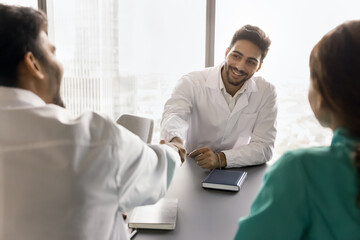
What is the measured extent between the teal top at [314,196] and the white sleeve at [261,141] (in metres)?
1.13

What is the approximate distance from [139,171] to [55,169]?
0.75ft

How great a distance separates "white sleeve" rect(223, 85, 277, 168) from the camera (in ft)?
6.23

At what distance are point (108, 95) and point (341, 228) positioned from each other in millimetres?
Answer: 3225

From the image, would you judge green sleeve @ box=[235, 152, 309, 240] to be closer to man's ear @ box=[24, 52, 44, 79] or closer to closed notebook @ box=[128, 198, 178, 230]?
closed notebook @ box=[128, 198, 178, 230]

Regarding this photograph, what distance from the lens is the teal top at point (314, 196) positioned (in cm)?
69

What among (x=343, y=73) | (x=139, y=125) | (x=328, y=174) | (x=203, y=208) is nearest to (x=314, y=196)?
(x=328, y=174)

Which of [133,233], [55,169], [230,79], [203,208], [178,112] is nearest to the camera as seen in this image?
[55,169]

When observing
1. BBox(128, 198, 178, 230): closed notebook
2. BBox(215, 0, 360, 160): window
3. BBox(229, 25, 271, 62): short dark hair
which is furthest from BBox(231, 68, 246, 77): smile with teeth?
BBox(128, 198, 178, 230): closed notebook

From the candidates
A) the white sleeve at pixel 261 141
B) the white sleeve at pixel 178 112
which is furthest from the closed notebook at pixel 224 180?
the white sleeve at pixel 178 112

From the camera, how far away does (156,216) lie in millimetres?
1242

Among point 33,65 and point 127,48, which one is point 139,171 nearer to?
point 33,65

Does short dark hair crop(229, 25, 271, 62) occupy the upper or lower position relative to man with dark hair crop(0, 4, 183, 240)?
upper

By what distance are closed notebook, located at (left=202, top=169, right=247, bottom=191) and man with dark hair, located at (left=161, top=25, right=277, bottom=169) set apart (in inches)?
20.5

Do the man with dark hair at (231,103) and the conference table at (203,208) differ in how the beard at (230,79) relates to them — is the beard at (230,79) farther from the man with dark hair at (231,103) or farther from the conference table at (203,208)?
the conference table at (203,208)
